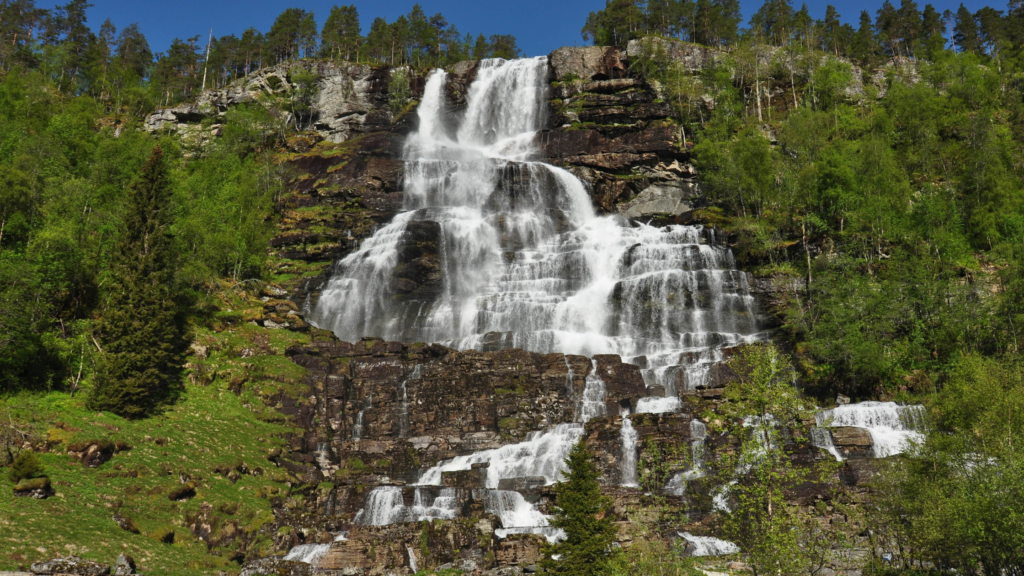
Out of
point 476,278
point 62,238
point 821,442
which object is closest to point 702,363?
point 821,442

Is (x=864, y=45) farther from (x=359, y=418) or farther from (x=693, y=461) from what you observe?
(x=359, y=418)

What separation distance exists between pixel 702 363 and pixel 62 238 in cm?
4180

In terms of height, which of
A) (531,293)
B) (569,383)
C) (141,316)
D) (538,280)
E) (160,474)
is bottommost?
(160,474)

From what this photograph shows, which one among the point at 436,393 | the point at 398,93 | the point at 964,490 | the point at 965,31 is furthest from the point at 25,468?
the point at 965,31

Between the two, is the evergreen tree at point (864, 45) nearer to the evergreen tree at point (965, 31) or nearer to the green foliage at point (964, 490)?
the evergreen tree at point (965, 31)

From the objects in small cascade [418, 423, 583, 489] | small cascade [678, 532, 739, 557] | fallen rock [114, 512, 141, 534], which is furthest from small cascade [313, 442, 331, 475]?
small cascade [678, 532, 739, 557]

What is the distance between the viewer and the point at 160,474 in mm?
30000

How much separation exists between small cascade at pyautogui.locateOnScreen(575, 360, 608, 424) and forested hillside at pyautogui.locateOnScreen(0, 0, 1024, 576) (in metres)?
0.63

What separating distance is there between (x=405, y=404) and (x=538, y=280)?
20.2 metres

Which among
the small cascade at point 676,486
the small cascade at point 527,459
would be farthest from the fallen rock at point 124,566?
the small cascade at point 676,486

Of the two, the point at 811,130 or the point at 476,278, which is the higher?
the point at 811,130

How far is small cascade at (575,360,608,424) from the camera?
41.7 metres

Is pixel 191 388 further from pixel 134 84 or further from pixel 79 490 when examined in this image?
pixel 134 84

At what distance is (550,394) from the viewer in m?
42.3
